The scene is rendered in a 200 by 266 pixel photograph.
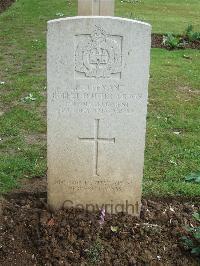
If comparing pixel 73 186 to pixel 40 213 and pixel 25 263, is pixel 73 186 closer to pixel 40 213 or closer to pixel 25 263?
pixel 40 213

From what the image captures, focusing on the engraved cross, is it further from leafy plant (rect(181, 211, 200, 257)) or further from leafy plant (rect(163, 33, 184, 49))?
leafy plant (rect(163, 33, 184, 49))

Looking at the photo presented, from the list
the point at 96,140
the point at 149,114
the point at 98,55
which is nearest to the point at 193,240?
the point at 96,140

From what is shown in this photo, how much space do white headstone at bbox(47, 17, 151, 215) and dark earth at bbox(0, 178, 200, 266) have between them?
0.19m

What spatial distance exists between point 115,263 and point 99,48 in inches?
68.5

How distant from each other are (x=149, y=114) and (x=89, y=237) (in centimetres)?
354

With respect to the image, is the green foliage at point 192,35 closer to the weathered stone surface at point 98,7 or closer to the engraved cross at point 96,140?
the weathered stone surface at point 98,7

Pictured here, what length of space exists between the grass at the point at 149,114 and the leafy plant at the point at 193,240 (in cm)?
95

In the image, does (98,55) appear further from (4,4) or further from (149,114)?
(4,4)

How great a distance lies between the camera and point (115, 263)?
4004 mm

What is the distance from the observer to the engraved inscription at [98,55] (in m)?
4.00

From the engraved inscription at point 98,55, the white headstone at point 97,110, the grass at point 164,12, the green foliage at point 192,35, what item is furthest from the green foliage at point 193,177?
the grass at point 164,12

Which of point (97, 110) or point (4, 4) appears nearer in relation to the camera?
point (97, 110)

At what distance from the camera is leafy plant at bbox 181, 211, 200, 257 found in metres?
4.07

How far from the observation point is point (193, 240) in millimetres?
4176
